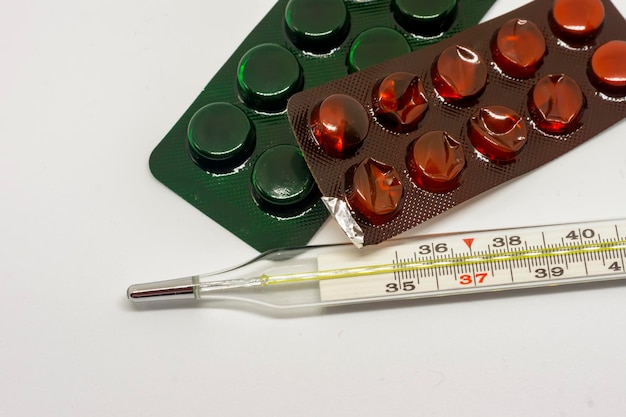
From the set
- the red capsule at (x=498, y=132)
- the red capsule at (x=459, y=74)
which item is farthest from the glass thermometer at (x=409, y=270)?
the red capsule at (x=459, y=74)

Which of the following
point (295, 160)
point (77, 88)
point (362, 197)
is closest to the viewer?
point (362, 197)

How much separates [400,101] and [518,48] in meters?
0.25

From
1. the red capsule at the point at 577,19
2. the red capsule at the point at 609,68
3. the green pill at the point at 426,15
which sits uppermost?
the green pill at the point at 426,15

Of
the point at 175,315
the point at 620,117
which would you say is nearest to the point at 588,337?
the point at 620,117

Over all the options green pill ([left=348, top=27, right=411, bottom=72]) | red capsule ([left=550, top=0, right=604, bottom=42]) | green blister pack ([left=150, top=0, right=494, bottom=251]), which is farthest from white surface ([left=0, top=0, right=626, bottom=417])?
green pill ([left=348, top=27, right=411, bottom=72])

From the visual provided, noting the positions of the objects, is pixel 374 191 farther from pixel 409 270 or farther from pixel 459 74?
pixel 459 74

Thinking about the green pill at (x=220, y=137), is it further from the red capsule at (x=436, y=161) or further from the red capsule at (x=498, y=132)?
the red capsule at (x=498, y=132)

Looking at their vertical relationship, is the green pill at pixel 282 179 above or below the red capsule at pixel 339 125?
below

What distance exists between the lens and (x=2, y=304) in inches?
48.5

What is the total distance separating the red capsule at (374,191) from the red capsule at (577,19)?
0.45 m

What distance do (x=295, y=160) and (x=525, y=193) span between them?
0.45 m

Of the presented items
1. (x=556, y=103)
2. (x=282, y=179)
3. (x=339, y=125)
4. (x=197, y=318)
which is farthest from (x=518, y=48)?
(x=197, y=318)

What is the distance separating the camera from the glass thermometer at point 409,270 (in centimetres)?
113

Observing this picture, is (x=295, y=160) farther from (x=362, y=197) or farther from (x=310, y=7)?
(x=310, y=7)
